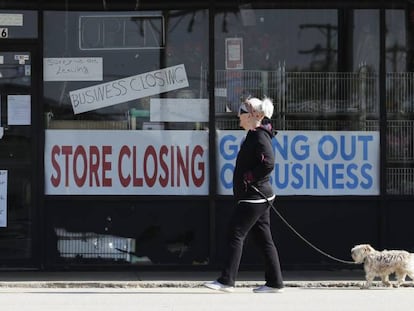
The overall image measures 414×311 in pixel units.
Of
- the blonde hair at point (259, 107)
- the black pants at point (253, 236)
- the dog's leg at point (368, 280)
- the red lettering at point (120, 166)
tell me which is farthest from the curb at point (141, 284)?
the blonde hair at point (259, 107)

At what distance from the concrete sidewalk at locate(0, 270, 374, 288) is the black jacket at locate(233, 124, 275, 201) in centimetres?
137

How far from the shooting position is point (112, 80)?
977 cm

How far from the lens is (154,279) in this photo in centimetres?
933

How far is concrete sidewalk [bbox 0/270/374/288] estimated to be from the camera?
356 inches

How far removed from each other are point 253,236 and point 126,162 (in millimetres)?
2059

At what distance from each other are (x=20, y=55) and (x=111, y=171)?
168cm

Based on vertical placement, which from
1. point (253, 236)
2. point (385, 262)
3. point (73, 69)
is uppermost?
point (73, 69)

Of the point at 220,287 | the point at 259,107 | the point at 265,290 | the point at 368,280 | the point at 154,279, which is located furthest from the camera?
the point at 154,279

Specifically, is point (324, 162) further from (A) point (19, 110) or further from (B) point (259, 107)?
(A) point (19, 110)

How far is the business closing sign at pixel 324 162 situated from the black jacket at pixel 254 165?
1.55 m

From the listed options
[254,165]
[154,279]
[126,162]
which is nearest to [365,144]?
[254,165]

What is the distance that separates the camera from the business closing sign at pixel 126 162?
9695 millimetres

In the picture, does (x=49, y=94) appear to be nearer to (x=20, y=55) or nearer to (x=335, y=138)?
(x=20, y=55)

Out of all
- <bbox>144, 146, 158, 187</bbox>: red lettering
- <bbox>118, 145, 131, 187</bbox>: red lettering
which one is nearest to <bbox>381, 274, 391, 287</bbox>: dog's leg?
<bbox>144, 146, 158, 187</bbox>: red lettering
